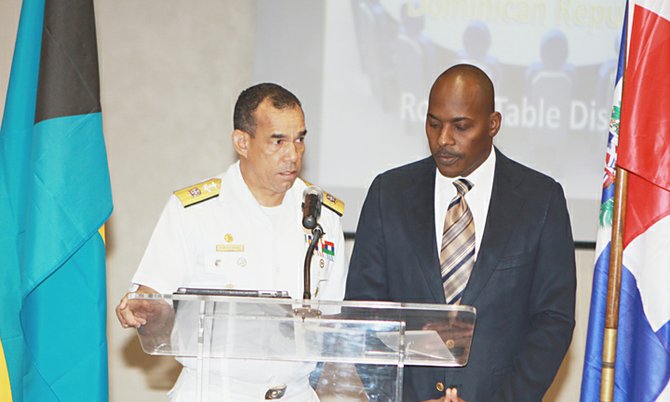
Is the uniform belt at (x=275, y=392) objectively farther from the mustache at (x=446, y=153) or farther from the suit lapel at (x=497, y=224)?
the mustache at (x=446, y=153)

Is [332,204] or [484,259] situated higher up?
[332,204]

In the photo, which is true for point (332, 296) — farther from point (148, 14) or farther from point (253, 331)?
point (148, 14)

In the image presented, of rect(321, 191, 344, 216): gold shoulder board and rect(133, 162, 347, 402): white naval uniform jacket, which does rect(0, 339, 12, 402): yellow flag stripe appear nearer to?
rect(133, 162, 347, 402): white naval uniform jacket

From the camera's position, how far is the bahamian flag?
9.85 ft

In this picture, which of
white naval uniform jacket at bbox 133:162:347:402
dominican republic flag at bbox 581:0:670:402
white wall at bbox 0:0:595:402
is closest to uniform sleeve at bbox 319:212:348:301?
white naval uniform jacket at bbox 133:162:347:402

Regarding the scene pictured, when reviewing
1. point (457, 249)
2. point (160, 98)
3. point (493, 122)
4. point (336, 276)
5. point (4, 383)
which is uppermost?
point (160, 98)

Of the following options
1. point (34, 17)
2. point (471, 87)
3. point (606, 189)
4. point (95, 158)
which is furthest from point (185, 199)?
point (606, 189)

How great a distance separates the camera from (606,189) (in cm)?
325

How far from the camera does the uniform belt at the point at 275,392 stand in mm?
Answer: 2508

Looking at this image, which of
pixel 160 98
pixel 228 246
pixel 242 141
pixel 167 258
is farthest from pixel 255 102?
pixel 160 98

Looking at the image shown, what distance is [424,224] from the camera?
2996mm

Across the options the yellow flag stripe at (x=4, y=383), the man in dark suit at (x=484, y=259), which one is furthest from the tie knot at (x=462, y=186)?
the yellow flag stripe at (x=4, y=383)

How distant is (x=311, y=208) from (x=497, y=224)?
76cm

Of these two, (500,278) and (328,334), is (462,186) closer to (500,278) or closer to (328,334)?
(500,278)
